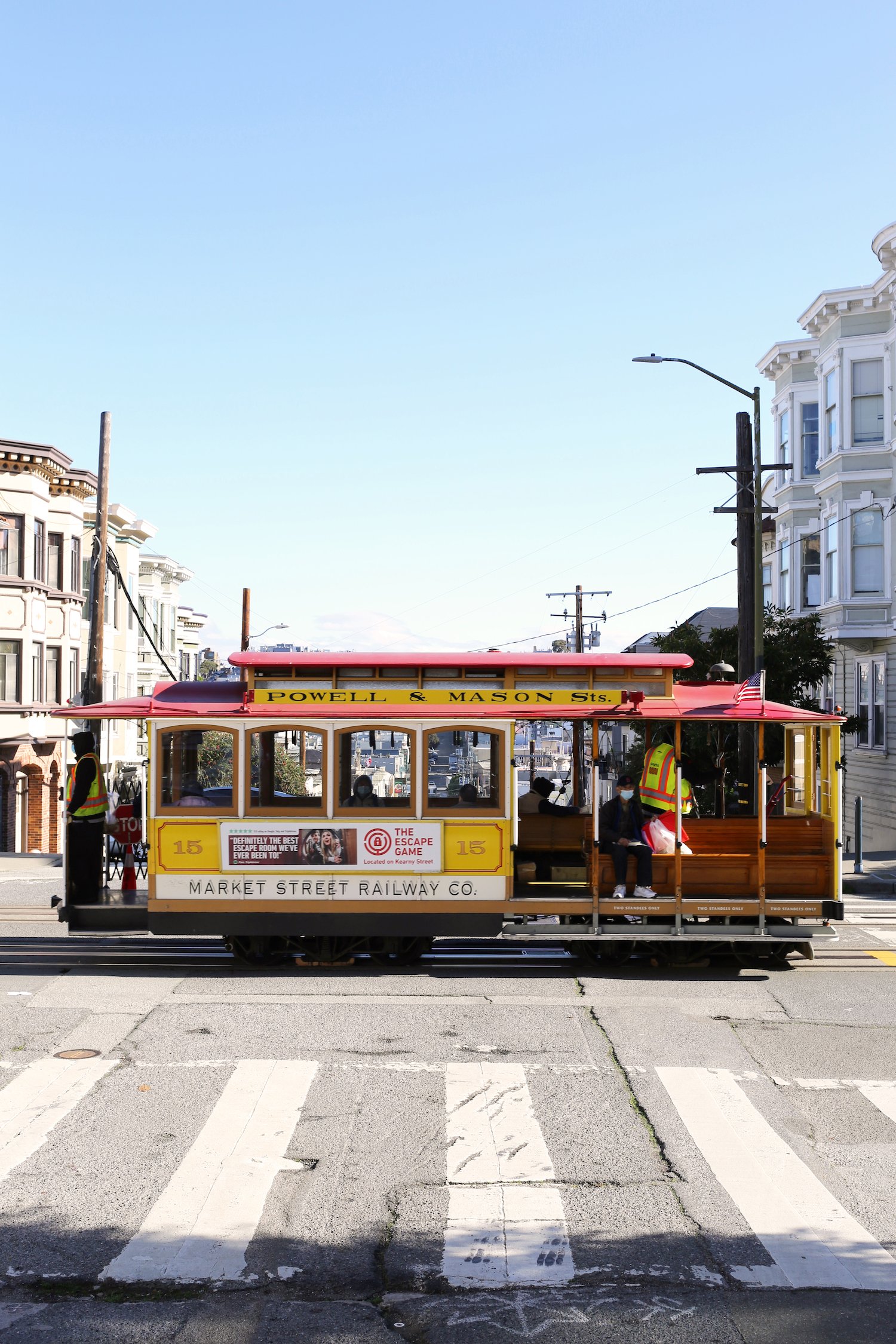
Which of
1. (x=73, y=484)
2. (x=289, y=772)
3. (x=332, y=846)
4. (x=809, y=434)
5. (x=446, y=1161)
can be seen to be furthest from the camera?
(x=73, y=484)

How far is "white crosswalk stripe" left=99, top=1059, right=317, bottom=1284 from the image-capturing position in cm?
634

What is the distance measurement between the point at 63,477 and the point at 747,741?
2730 cm

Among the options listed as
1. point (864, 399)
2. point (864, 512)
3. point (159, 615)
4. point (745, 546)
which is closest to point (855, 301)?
point (864, 399)

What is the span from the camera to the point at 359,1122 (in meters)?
8.55

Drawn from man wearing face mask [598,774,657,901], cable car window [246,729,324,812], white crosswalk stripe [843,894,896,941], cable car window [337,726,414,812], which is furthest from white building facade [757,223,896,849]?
cable car window [246,729,324,812]

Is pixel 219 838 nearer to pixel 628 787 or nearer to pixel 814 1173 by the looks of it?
pixel 628 787

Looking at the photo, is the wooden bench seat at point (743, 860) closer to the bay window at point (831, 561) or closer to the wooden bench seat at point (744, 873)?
the wooden bench seat at point (744, 873)

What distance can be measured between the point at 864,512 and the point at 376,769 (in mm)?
20415

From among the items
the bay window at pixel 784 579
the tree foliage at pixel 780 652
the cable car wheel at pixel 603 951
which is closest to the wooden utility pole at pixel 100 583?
the tree foliage at pixel 780 652

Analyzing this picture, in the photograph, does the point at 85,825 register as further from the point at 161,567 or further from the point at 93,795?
the point at 161,567

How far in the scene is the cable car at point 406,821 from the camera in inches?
522

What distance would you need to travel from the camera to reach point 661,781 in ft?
45.4

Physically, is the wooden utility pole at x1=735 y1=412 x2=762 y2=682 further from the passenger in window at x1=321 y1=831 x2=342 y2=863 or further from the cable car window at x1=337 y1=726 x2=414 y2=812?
the passenger in window at x1=321 y1=831 x2=342 y2=863

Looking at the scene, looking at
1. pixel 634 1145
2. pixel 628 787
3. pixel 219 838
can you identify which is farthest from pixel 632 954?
pixel 634 1145
